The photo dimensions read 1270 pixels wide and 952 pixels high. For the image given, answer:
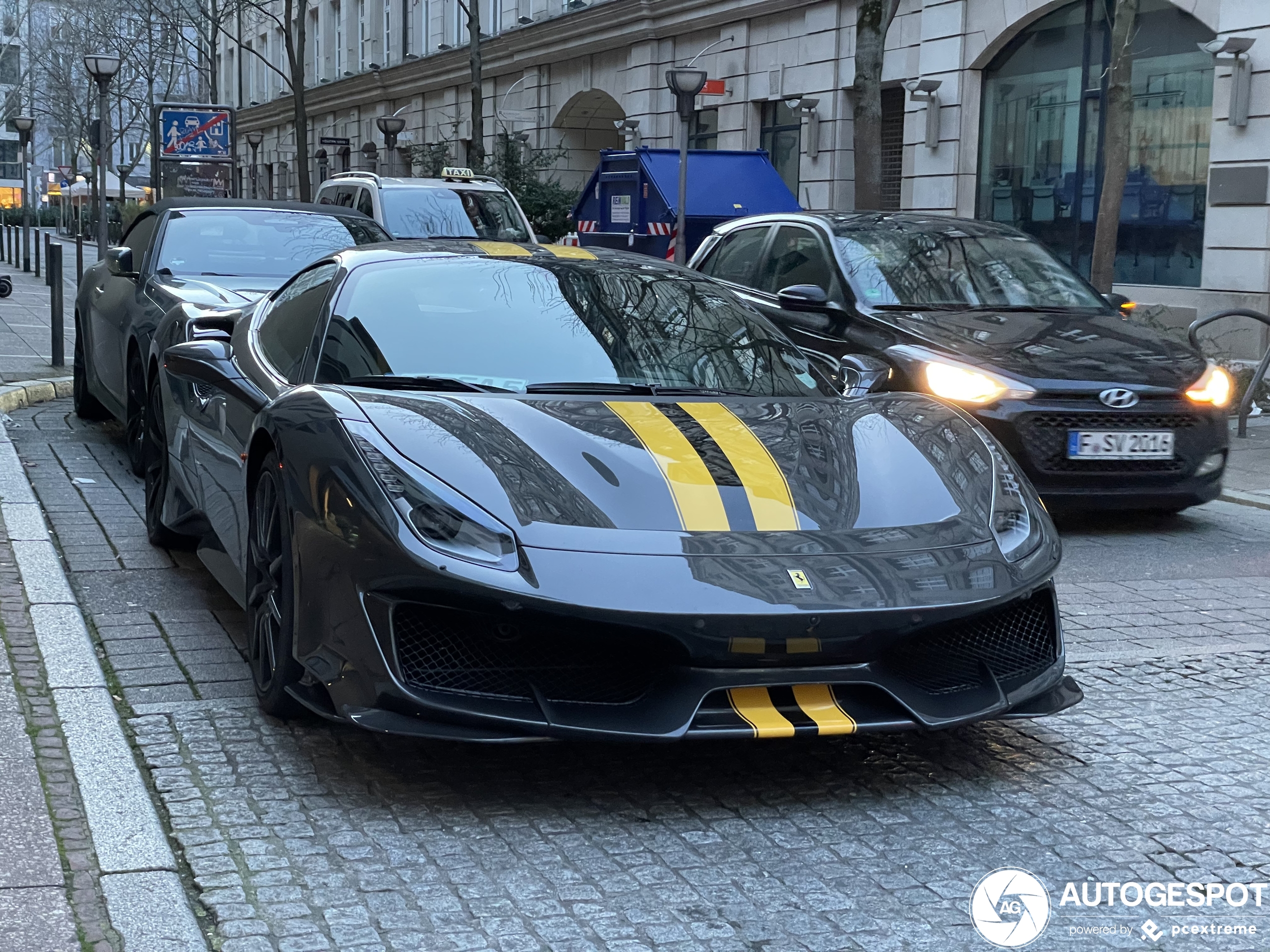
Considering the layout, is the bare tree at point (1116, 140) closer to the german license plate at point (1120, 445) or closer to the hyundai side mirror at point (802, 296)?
the german license plate at point (1120, 445)

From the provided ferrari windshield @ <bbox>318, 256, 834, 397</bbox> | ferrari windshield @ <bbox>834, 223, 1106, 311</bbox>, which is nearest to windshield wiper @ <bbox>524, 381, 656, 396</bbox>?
ferrari windshield @ <bbox>318, 256, 834, 397</bbox>

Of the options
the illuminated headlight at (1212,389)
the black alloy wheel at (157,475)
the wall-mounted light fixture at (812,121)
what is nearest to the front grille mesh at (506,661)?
the black alloy wheel at (157,475)

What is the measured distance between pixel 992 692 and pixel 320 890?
5.34 ft

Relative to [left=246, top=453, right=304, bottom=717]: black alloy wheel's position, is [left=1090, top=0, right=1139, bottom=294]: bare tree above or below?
above

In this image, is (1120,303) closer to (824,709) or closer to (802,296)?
(802,296)

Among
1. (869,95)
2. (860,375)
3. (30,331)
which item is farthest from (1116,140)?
(30,331)

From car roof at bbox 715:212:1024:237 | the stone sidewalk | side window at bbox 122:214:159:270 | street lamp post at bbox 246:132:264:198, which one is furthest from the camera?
street lamp post at bbox 246:132:264:198

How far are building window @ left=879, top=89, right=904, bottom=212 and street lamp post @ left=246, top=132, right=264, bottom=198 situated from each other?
40574 millimetres

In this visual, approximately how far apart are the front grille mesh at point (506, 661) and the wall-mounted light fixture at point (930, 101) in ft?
67.1

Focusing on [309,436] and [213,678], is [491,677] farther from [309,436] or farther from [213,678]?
[213,678]

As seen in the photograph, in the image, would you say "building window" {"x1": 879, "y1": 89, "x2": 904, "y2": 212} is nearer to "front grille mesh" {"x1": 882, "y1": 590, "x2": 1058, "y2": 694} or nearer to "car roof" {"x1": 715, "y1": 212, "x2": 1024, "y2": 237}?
"car roof" {"x1": 715, "y1": 212, "x2": 1024, "y2": 237}

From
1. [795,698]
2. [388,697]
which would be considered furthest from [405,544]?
[795,698]

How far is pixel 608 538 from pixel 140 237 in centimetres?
639

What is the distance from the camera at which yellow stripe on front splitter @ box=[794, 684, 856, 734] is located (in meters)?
3.59
